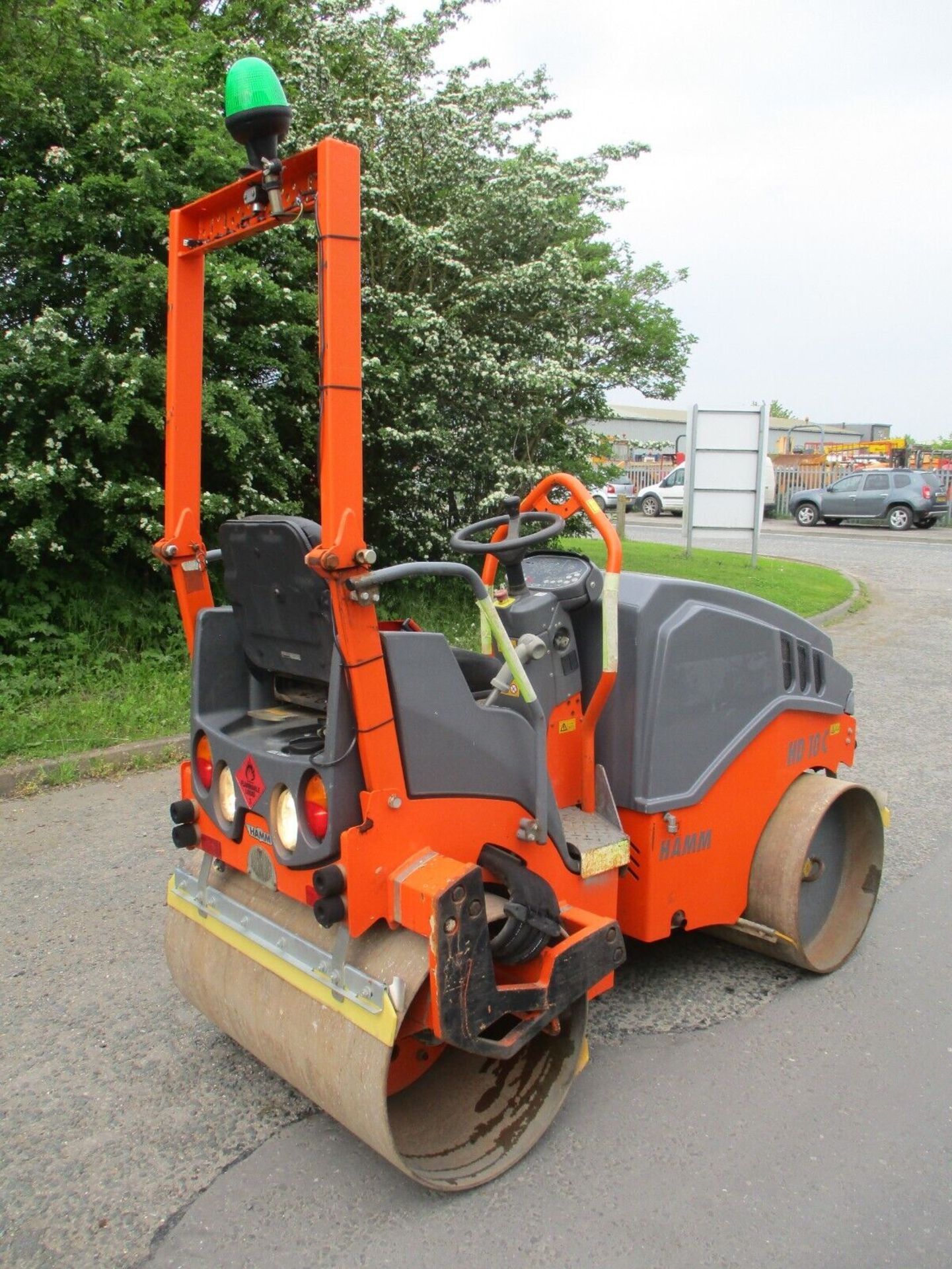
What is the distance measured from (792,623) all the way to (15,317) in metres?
6.25

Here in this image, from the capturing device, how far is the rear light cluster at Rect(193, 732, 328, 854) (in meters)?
2.60

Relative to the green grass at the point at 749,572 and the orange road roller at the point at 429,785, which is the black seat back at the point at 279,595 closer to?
the orange road roller at the point at 429,785

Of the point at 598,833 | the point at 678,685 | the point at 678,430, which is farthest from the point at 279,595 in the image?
the point at 678,430

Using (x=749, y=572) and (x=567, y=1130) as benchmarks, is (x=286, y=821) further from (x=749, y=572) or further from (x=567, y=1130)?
(x=749, y=572)

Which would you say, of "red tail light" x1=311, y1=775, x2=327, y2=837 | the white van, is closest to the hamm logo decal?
"red tail light" x1=311, y1=775, x2=327, y2=837

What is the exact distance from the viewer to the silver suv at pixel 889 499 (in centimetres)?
2738

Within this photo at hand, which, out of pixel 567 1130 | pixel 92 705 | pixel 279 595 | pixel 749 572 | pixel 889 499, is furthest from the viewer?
pixel 889 499

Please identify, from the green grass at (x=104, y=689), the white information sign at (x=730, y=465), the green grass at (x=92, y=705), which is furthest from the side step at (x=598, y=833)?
the white information sign at (x=730, y=465)

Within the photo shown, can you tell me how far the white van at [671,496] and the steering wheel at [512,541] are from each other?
29745 mm

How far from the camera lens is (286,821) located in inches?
106

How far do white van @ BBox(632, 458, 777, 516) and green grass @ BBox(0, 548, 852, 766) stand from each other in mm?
23529

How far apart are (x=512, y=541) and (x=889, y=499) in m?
27.4

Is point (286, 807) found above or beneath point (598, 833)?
above

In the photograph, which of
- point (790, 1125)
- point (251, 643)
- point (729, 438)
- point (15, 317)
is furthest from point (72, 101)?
point (729, 438)
